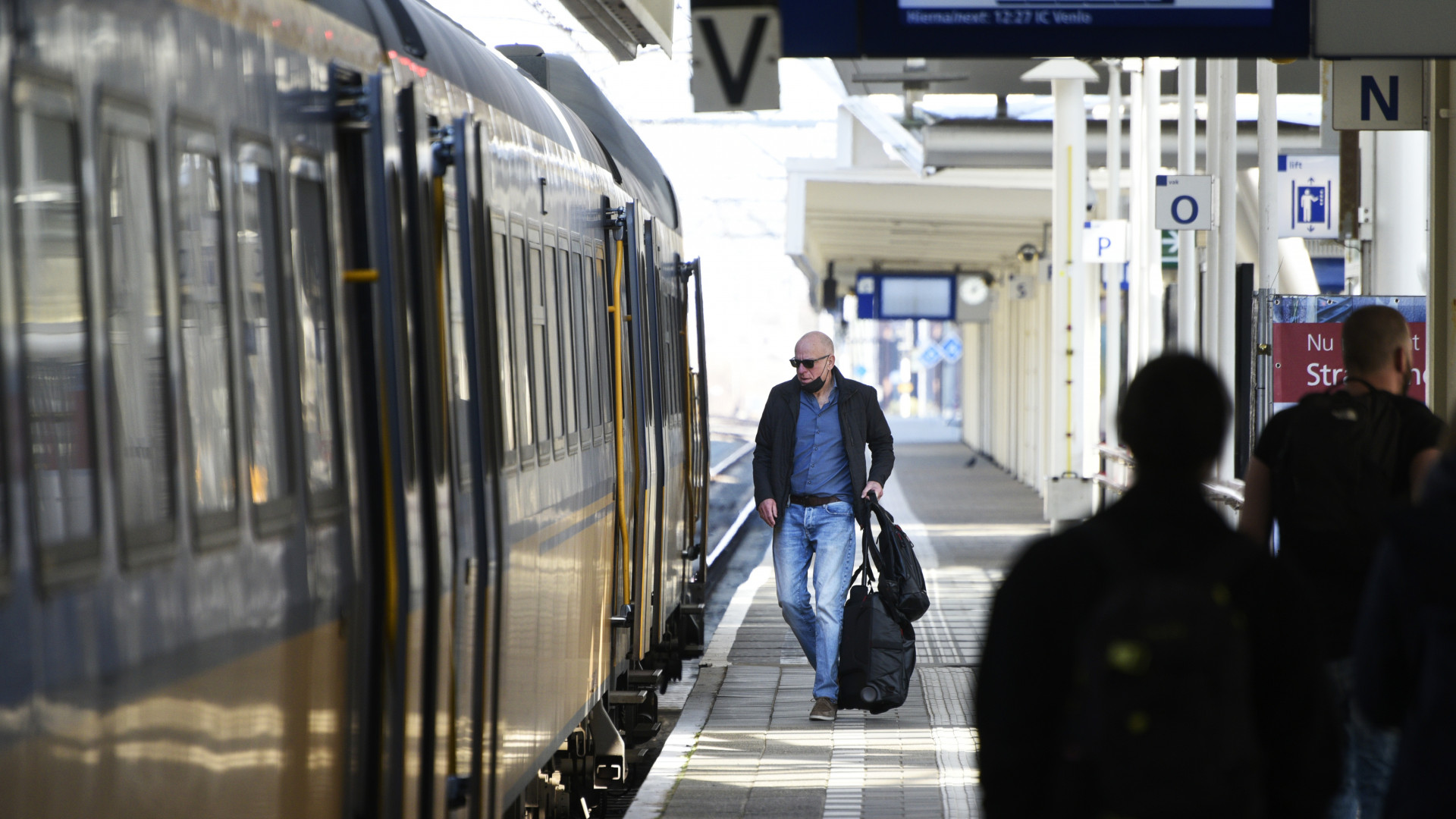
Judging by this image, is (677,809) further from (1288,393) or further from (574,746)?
(1288,393)

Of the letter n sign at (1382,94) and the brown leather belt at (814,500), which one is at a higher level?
the letter n sign at (1382,94)

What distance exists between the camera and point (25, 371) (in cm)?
308

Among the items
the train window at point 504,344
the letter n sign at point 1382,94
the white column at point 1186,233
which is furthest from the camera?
the white column at point 1186,233

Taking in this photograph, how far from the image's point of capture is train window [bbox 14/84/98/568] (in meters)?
3.10

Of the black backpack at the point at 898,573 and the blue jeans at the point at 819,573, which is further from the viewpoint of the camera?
the blue jeans at the point at 819,573

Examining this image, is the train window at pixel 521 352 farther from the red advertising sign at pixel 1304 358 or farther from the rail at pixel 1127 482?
the red advertising sign at pixel 1304 358

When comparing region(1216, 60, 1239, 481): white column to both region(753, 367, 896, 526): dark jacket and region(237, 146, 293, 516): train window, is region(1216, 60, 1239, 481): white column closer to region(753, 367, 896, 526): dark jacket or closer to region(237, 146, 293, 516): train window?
region(753, 367, 896, 526): dark jacket

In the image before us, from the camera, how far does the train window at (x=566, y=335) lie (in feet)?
25.4

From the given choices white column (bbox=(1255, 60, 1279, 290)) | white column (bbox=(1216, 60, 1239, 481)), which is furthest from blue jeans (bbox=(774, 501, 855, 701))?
white column (bbox=(1216, 60, 1239, 481))

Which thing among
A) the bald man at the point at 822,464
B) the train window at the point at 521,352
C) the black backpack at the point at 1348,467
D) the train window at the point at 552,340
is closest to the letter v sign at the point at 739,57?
the train window at the point at 521,352

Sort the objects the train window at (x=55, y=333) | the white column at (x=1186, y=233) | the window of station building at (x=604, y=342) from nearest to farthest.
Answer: the train window at (x=55, y=333) → the window of station building at (x=604, y=342) → the white column at (x=1186, y=233)

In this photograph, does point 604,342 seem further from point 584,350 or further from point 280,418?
point 280,418

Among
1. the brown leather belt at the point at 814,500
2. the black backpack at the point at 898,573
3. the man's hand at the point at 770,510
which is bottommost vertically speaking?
the black backpack at the point at 898,573

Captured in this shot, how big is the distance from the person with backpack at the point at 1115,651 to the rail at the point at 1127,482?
22.2 feet
